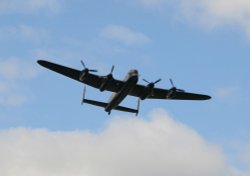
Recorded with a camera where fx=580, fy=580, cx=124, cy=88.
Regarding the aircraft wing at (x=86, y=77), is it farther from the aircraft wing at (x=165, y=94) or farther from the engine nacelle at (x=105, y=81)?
the aircraft wing at (x=165, y=94)

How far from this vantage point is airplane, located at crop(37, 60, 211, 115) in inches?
2421

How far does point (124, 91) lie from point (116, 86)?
1.34 metres

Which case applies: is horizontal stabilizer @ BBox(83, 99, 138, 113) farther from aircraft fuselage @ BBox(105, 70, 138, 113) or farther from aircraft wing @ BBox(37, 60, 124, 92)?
aircraft wing @ BBox(37, 60, 124, 92)

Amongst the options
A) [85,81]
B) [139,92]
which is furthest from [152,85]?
[85,81]

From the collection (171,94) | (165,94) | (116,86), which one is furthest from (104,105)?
(171,94)

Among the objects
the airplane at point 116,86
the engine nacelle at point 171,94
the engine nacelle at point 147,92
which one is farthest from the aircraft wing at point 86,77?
the engine nacelle at point 171,94

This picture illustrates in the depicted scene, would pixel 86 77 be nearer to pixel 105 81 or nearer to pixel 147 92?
pixel 105 81

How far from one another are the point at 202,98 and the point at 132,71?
14.4 metres

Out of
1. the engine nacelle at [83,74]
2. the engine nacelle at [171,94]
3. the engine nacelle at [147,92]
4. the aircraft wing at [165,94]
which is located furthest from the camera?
the engine nacelle at [171,94]

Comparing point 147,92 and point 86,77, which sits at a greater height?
point 147,92

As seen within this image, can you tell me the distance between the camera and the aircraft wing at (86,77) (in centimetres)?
6234

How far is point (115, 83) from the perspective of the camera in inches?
2457

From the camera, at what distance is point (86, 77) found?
205 feet

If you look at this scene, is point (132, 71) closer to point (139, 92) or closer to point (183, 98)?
point (139, 92)
